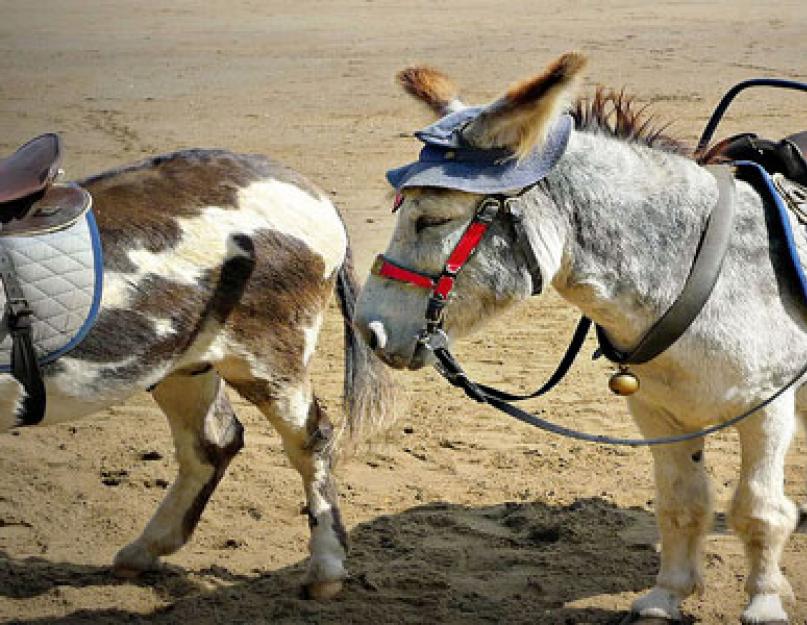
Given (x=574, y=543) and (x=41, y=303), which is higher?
(x=41, y=303)

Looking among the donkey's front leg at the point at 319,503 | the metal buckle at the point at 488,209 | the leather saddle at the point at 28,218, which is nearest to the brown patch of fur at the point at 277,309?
the donkey's front leg at the point at 319,503

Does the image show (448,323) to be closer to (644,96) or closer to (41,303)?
(41,303)

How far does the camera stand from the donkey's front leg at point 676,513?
4004 millimetres

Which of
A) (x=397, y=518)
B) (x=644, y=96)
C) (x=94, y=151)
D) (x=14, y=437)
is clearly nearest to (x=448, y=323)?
(x=397, y=518)

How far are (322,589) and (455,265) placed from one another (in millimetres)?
1799

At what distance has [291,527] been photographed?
5242 millimetres

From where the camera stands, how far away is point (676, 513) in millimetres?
4070

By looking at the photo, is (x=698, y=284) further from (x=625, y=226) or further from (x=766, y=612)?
(x=766, y=612)

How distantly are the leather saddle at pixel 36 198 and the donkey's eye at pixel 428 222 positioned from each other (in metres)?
1.39

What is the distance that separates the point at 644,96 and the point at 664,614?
397 inches

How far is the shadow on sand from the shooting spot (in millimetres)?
4480

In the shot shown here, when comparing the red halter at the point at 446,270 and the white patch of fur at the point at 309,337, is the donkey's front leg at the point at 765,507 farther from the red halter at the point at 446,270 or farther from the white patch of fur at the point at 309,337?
the white patch of fur at the point at 309,337

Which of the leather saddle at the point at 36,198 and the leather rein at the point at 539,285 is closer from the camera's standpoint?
the leather rein at the point at 539,285

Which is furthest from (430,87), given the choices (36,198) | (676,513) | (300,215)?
(676,513)
